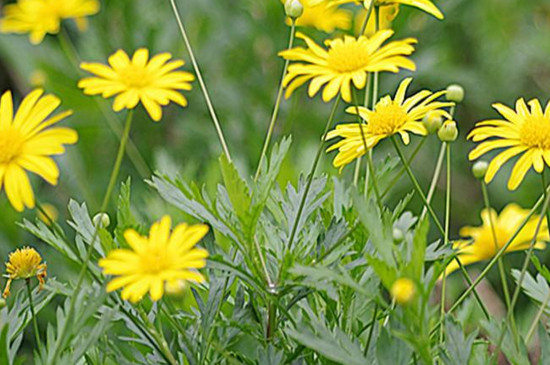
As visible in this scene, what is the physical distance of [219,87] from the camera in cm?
182

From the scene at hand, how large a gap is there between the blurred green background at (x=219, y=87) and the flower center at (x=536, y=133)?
90cm

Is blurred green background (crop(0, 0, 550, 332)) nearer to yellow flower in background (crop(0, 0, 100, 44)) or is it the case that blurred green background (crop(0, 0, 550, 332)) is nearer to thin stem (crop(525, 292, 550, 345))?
yellow flower in background (crop(0, 0, 100, 44))

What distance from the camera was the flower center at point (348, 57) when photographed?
0.69 m

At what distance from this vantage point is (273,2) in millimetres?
1695

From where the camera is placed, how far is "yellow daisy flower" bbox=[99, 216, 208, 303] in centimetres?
51

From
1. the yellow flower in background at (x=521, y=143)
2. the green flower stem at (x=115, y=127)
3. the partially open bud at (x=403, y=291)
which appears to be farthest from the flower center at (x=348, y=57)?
the green flower stem at (x=115, y=127)

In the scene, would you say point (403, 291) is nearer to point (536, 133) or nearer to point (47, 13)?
point (536, 133)

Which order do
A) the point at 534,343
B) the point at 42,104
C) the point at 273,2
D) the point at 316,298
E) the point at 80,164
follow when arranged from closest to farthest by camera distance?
the point at 42,104, the point at 316,298, the point at 534,343, the point at 273,2, the point at 80,164

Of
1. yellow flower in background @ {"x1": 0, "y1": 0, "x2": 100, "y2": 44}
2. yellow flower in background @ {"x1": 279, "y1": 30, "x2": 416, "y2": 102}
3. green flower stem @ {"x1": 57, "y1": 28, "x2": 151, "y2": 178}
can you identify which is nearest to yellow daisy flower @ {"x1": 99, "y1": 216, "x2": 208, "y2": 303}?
yellow flower in background @ {"x1": 279, "y1": 30, "x2": 416, "y2": 102}

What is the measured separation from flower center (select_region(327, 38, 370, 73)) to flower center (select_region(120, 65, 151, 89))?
0.15m

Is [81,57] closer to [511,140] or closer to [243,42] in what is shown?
[243,42]

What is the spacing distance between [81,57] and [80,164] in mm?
246

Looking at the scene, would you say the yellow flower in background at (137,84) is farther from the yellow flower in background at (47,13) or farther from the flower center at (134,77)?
the yellow flower in background at (47,13)

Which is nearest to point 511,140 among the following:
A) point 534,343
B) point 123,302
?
point 123,302
